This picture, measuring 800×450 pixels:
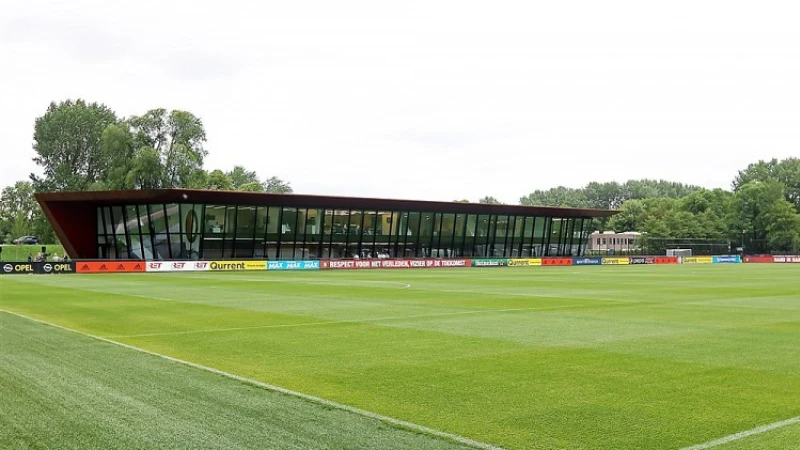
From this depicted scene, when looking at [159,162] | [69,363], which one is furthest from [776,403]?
[159,162]

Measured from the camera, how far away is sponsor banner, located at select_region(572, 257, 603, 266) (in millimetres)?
83606

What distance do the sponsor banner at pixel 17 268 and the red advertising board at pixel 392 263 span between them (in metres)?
23.7

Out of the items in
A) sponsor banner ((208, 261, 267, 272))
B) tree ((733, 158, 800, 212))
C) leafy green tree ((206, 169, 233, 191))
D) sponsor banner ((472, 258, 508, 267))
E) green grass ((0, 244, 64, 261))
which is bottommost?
green grass ((0, 244, 64, 261))

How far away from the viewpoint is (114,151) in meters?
87.8

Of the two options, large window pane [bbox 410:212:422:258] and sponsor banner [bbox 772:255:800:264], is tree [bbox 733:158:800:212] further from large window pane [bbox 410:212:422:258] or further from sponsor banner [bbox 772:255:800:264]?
large window pane [bbox 410:212:422:258]

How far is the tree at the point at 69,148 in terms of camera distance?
312ft

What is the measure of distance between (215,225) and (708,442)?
202 ft

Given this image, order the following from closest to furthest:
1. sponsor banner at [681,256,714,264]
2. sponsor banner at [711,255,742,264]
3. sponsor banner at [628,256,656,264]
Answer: sponsor banner at [628,256,656,264] < sponsor banner at [681,256,714,264] < sponsor banner at [711,255,742,264]

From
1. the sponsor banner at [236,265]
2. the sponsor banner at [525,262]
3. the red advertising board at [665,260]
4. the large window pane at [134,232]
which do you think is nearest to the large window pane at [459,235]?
the sponsor banner at [525,262]

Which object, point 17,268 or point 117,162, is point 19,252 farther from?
point 17,268

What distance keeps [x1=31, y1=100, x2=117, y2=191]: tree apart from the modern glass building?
31.4 meters

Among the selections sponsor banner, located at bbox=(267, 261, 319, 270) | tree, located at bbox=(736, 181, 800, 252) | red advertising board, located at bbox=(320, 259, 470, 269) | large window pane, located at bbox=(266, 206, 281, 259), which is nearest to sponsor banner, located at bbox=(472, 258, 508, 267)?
red advertising board, located at bbox=(320, 259, 470, 269)

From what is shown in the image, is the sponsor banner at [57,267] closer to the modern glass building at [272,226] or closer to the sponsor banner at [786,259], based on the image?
the modern glass building at [272,226]

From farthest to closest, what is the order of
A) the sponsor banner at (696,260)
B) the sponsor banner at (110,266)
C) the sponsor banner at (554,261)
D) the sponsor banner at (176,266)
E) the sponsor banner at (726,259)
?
the sponsor banner at (726,259), the sponsor banner at (696,260), the sponsor banner at (554,261), the sponsor banner at (176,266), the sponsor banner at (110,266)
